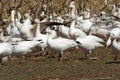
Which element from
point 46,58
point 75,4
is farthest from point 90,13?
point 46,58

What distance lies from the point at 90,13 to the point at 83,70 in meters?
12.6

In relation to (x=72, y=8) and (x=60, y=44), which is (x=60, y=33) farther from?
(x=60, y=44)

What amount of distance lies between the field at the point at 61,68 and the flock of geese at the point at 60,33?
46 cm

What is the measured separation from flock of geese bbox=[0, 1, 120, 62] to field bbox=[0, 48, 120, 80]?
0.46 m

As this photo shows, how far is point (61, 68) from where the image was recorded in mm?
15242

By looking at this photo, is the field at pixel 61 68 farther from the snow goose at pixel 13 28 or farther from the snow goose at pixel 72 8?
the snow goose at pixel 72 8

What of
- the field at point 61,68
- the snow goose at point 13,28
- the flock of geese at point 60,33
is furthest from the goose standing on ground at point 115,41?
the snow goose at point 13,28

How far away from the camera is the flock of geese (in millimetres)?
16734

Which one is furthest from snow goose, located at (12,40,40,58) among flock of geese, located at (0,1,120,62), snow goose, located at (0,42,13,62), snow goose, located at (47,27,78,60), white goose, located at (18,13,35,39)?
white goose, located at (18,13,35,39)

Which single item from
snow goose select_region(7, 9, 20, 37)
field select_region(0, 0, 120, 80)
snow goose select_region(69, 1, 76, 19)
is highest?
snow goose select_region(69, 1, 76, 19)

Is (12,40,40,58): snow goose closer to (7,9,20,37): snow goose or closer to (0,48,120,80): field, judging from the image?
(0,48,120,80): field

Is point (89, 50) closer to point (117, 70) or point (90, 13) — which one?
point (117, 70)

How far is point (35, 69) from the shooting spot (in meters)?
15.2

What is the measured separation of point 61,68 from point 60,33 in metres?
7.63
